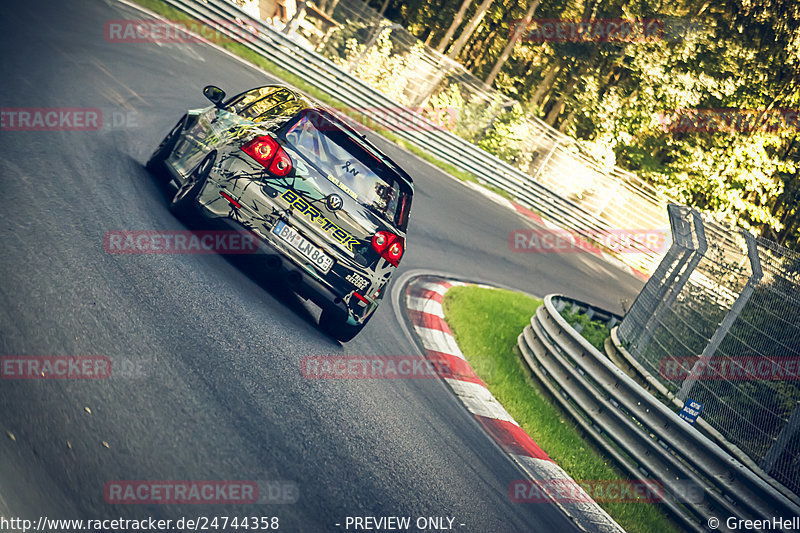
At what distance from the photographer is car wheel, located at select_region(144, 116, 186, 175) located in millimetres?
6512

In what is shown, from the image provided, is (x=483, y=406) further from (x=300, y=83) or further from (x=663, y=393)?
(x=300, y=83)

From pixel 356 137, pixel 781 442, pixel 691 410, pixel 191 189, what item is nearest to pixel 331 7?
pixel 356 137

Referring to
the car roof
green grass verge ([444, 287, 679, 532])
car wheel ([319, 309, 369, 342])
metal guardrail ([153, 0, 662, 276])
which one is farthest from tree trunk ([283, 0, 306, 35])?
car wheel ([319, 309, 369, 342])

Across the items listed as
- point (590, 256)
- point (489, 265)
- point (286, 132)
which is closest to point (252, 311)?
point (286, 132)

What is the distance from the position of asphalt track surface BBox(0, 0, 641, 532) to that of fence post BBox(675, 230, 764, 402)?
237 cm

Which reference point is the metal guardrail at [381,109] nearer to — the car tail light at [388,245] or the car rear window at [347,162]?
the car rear window at [347,162]

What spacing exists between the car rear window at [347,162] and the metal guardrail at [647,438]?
3.05 metres

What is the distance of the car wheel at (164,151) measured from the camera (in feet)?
21.4

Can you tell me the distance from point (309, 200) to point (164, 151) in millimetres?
2125

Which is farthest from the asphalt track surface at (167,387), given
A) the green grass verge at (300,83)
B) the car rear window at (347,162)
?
the green grass verge at (300,83)

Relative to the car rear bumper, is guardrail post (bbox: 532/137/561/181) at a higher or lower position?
higher

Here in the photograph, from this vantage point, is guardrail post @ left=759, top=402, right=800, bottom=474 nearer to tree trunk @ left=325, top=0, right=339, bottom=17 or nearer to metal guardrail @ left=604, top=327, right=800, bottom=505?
metal guardrail @ left=604, top=327, right=800, bottom=505

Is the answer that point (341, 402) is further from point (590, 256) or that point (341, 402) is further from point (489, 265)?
point (590, 256)

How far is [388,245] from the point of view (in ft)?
18.7
